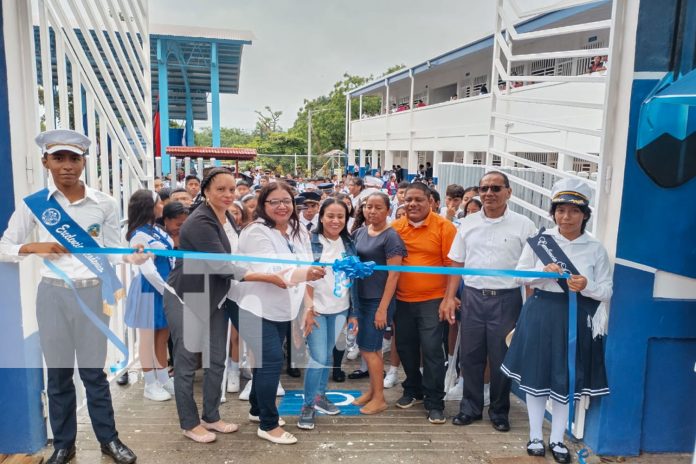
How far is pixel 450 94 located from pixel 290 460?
21.1 metres

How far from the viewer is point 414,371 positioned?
3.81m

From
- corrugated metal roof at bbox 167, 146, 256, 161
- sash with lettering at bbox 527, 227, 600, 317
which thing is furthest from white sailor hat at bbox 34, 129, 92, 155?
corrugated metal roof at bbox 167, 146, 256, 161

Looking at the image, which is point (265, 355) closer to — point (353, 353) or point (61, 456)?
point (61, 456)

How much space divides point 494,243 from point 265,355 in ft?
5.57

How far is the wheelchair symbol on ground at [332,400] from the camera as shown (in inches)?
144

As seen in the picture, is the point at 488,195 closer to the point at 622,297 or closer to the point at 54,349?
the point at 622,297

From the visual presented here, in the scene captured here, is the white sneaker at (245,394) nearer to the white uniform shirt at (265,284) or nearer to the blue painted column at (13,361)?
the white uniform shirt at (265,284)

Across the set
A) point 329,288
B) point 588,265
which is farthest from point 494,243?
point 329,288

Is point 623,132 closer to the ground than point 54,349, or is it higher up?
higher up

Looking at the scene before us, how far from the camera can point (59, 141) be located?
2.69 meters

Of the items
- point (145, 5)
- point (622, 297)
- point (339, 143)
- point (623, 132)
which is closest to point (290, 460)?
point (622, 297)

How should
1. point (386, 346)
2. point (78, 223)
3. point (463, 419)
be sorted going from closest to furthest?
point (78, 223)
point (463, 419)
point (386, 346)

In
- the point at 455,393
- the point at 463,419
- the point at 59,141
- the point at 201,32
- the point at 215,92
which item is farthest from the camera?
the point at 215,92

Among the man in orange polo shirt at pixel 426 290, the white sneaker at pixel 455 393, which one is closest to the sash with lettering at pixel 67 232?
the man in orange polo shirt at pixel 426 290
